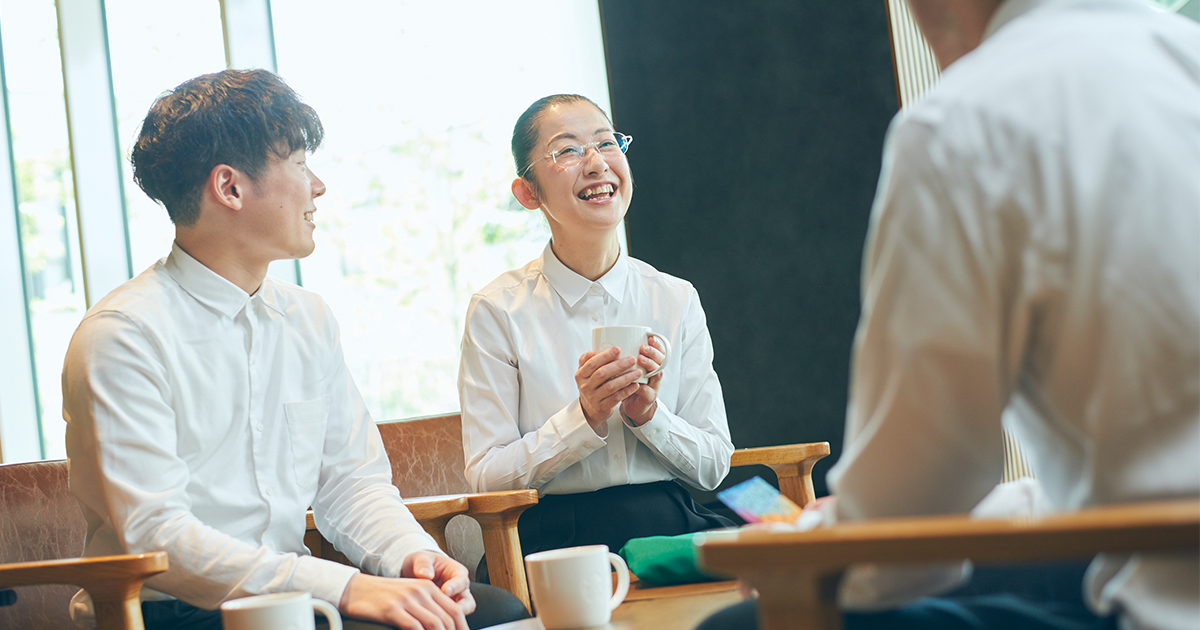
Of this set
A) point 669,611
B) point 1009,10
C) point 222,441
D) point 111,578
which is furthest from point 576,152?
point 1009,10

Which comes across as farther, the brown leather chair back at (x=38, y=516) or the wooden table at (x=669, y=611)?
the brown leather chair back at (x=38, y=516)

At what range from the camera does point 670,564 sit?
147 cm

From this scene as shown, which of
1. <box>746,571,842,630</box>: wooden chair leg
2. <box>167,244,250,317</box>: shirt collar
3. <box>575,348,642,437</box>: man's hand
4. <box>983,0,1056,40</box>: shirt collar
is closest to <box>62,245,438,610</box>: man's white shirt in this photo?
<box>167,244,250,317</box>: shirt collar

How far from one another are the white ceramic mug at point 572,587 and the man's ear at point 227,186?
0.99 meters

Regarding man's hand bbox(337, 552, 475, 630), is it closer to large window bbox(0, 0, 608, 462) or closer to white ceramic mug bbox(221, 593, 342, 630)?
white ceramic mug bbox(221, 593, 342, 630)

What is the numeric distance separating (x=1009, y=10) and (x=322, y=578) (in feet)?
4.35

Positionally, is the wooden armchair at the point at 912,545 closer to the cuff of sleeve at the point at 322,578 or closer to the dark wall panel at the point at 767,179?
the cuff of sleeve at the point at 322,578

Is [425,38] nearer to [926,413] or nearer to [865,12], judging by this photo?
[865,12]

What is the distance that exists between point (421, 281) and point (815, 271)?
1.79 metres

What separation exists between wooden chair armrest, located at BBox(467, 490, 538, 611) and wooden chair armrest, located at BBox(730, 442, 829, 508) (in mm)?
634

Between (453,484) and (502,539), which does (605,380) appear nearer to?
(502,539)

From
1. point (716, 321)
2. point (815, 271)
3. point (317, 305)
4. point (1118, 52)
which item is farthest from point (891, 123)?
point (1118, 52)

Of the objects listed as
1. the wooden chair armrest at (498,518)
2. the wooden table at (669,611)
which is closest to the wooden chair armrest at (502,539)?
the wooden chair armrest at (498,518)

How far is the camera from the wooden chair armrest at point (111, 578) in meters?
1.29
